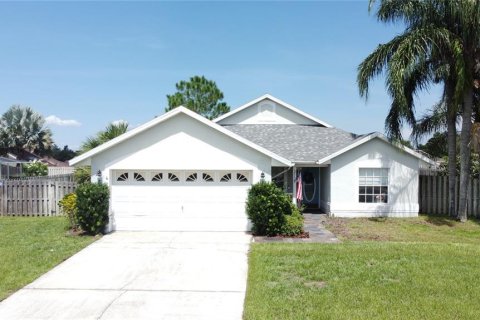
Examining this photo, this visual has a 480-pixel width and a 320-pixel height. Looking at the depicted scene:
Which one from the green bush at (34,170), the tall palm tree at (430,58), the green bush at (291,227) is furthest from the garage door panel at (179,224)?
the green bush at (34,170)

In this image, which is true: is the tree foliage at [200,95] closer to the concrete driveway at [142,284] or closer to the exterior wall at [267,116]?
the exterior wall at [267,116]

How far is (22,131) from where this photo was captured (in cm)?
4153

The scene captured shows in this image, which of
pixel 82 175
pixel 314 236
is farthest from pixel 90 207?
pixel 82 175

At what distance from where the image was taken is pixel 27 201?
19.3 metres

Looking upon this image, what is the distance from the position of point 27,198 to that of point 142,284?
12408mm

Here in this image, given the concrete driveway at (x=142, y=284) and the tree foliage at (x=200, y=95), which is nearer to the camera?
the concrete driveway at (x=142, y=284)

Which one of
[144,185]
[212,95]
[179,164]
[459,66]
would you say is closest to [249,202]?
[179,164]

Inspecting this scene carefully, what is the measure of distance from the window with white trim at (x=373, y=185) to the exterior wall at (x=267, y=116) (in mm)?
6791

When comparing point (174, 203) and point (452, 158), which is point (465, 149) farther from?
point (174, 203)

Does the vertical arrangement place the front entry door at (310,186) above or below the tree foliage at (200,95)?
below

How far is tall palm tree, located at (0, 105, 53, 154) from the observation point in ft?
135

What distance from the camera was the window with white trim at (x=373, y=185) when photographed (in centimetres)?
1903

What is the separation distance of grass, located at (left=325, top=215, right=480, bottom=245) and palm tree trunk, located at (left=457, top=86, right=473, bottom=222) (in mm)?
574

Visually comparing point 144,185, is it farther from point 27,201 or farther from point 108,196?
point 27,201
